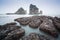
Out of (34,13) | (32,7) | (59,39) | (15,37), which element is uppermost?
(32,7)

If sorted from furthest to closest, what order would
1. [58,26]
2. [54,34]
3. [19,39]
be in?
[58,26]
[54,34]
[19,39]

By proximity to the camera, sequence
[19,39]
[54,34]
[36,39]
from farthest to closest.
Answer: [54,34] < [19,39] < [36,39]

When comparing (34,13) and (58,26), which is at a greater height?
(34,13)

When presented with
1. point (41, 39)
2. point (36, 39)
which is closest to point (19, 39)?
point (36, 39)

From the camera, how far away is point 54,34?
559 cm

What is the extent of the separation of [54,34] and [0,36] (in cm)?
456

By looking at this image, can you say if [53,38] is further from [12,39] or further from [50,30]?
[12,39]

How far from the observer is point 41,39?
4.58m

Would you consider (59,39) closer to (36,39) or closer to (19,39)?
(36,39)

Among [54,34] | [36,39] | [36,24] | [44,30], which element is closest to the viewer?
[36,39]

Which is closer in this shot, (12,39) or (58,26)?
(12,39)

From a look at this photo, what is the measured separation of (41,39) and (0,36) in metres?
3.19

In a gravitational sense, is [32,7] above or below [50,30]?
above

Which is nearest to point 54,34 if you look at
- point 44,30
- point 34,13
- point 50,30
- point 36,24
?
point 50,30
